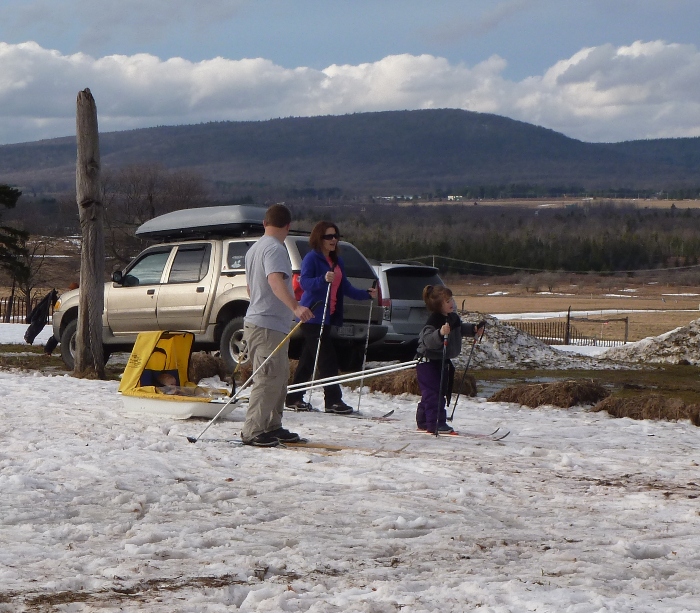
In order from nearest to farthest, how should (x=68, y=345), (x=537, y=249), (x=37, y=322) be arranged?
(x=68, y=345)
(x=37, y=322)
(x=537, y=249)

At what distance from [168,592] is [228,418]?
5808mm

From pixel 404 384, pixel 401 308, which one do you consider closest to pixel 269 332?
pixel 404 384

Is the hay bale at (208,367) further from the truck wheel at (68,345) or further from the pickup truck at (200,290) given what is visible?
the truck wheel at (68,345)

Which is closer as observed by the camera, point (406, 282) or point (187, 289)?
point (187, 289)

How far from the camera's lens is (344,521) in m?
5.94

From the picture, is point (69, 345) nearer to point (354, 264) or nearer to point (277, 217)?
point (354, 264)

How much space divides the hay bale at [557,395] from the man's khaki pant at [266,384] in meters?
4.18

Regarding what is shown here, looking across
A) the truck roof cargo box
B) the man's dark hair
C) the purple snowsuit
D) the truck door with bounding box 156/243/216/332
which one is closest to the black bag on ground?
the truck roof cargo box

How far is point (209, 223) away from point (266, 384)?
252 inches

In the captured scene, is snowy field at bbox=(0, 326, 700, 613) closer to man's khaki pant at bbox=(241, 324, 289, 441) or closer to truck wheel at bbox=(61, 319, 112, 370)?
man's khaki pant at bbox=(241, 324, 289, 441)

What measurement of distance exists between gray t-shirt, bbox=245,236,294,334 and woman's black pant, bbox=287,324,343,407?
1858mm

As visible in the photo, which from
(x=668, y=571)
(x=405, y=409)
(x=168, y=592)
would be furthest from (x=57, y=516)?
(x=405, y=409)

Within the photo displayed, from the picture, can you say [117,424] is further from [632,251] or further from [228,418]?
[632,251]

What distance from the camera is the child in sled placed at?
932cm
